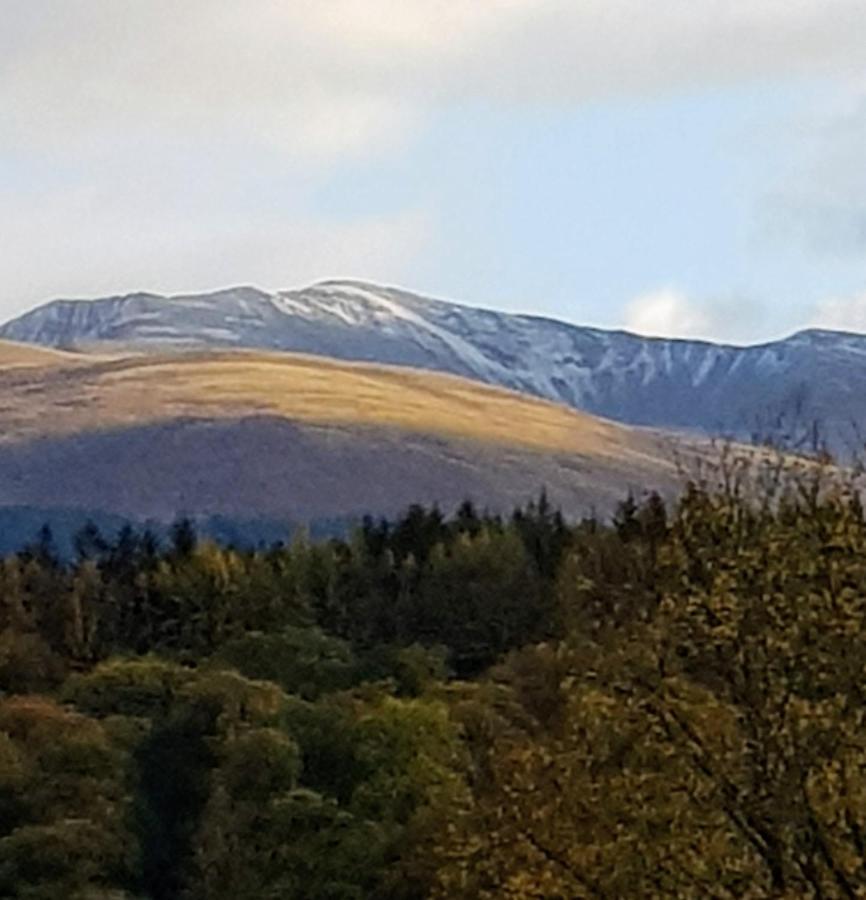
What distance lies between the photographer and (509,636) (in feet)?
452

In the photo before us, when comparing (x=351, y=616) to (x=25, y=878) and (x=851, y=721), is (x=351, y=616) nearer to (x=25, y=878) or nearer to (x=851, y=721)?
(x=25, y=878)

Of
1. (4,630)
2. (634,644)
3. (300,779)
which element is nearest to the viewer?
(634,644)

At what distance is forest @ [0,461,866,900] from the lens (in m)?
28.7

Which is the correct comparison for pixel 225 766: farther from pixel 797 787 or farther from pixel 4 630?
pixel 797 787

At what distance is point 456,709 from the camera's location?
3548 inches

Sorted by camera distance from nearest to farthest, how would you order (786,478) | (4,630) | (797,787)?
(797,787) < (786,478) < (4,630)

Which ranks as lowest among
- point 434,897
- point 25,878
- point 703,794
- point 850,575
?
point 25,878

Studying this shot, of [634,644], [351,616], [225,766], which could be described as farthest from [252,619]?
[634,644]

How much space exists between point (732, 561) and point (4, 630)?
351 feet

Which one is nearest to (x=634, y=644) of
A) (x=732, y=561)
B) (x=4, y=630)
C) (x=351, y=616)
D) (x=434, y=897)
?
(x=732, y=561)

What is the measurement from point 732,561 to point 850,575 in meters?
1.34

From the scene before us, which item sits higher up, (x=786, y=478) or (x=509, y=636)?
(x=786, y=478)

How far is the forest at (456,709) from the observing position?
1129 inches

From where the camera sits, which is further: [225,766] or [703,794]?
[225,766]
